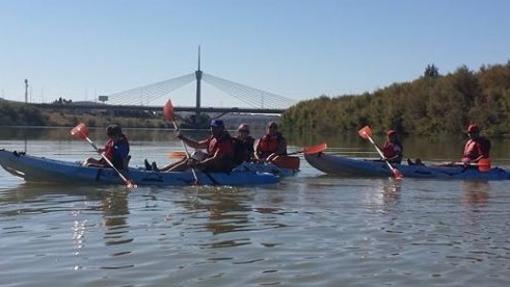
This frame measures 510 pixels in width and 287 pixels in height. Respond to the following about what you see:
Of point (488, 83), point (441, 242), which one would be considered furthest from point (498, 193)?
point (488, 83)

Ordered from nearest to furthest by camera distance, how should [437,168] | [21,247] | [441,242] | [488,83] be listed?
[21,247] → [441,242] → [437,168] → [488,83]

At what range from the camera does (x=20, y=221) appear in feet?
31.3

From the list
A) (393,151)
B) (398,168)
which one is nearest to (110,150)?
(398,168)

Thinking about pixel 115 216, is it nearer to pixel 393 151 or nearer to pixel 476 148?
pixel 393 151

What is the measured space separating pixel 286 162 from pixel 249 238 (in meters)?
9.87

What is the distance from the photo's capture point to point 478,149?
18031 mm

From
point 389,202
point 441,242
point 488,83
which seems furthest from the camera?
point 488,83

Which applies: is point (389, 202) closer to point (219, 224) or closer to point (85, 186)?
point (219, 224)

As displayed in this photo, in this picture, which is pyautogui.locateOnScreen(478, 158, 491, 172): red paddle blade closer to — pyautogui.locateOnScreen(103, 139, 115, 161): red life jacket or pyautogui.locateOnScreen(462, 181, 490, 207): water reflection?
pyautogui.locateOnScreen(462, 181, 490, 207): water reflection

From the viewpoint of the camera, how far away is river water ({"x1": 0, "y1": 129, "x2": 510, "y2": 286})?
6719 mm

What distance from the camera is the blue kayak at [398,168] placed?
57.3ft

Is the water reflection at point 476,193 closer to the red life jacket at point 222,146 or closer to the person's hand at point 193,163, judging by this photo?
the red life jacket at point 222,146

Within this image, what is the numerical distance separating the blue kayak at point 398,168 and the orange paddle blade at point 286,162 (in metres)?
0.45

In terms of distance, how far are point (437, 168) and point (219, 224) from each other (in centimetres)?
932
